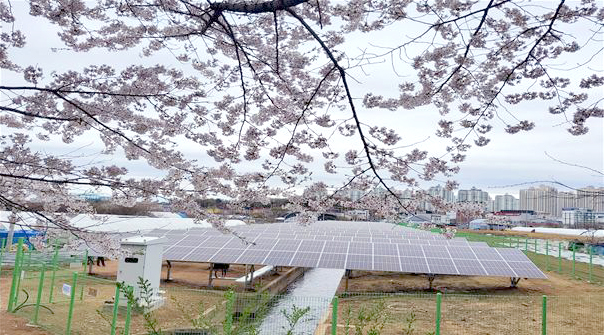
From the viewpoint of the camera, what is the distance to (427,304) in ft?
38.5

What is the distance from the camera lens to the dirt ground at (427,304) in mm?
8656

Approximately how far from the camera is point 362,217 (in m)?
4.85

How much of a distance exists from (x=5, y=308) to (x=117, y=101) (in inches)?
304

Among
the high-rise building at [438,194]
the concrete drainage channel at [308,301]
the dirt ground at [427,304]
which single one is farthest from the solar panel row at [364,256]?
the high-rise building at [438,194]

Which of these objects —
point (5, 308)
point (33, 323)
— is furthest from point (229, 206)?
point (5, 308)

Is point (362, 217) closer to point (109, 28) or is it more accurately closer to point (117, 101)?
point (117, 101)

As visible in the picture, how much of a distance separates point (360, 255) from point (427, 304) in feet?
9.27

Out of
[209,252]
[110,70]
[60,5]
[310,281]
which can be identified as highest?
[60,5]

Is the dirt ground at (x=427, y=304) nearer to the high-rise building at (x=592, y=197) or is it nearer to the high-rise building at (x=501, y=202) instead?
the high-rise building at (x=501, y=202)

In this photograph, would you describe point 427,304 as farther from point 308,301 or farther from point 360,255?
point 308,301

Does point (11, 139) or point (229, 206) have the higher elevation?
point (11, 139)

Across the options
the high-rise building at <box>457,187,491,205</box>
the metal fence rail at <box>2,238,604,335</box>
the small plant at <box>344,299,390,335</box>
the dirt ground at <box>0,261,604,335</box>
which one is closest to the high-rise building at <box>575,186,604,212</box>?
the high-rise building at <box>457,187,491,205</box>

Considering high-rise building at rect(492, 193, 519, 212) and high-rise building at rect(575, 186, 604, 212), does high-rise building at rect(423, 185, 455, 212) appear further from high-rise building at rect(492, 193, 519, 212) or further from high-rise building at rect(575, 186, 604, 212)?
high-rise building at rect(575, 186, 604, 212)

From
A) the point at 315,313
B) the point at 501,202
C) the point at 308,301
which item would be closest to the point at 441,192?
the point at 501,202
